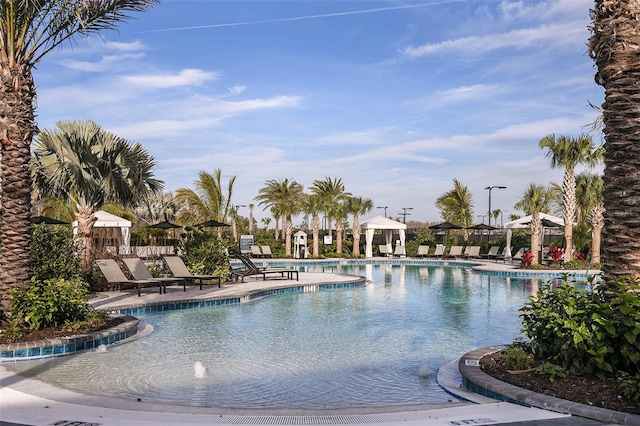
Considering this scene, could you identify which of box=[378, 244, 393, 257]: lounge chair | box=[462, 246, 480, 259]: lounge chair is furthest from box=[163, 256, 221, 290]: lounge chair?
box=[378, 244, 393, 257]: lounge chair

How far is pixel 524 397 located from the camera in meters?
4.93

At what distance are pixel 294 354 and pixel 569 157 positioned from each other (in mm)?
19133

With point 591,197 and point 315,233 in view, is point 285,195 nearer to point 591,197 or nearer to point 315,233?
point 315,233

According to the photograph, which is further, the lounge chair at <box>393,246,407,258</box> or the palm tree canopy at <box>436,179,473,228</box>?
the palm tree canopy at <box>436,179,473,228</box>

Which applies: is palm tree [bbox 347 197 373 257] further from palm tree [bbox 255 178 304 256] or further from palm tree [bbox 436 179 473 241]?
palm tree [bbox 436 179 473 241]

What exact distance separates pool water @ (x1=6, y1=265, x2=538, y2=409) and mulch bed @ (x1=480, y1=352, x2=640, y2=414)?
79 centimetres

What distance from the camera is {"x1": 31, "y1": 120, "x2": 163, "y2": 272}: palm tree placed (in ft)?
45.9

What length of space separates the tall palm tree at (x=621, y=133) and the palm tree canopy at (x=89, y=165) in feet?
38.9

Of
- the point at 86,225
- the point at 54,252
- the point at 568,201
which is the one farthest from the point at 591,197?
the point at 54,252

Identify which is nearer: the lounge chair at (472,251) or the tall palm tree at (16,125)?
the tall palm tree at (16,125)

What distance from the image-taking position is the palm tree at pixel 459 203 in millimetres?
37656

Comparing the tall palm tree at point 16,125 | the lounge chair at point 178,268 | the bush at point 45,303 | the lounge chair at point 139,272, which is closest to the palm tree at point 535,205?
the lounge chair at point 178,268

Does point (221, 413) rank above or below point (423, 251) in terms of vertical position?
below

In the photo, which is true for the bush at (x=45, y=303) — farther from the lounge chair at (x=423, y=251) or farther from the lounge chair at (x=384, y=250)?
the lounge chair at (x=384, y=250)
